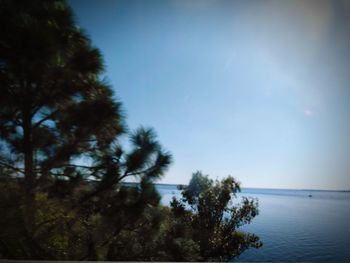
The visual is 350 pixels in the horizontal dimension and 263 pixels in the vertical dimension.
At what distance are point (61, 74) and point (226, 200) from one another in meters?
5.62

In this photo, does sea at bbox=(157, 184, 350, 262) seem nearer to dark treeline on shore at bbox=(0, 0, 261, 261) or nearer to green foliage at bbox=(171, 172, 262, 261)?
green foliage at bbox=(171, 172, 262, 261)

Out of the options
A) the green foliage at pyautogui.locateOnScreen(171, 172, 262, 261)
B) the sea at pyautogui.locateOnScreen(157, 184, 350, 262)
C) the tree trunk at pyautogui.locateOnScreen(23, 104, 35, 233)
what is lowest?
the sea at pyautogui.locateOnScreen(157, 184, 350, 262)

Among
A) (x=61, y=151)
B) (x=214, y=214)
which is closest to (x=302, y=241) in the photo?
(x=214, y=214)

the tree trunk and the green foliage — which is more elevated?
the tree trunk

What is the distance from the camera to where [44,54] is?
4.93ft

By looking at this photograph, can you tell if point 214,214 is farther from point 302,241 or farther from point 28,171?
point 302,241

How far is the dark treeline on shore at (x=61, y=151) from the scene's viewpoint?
157 cm

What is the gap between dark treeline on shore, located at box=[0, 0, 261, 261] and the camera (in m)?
1.57

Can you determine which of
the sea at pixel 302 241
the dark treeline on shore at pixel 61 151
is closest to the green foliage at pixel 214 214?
the sea at pixel 302 241

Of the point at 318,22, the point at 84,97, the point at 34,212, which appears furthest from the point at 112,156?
the point at 318,22

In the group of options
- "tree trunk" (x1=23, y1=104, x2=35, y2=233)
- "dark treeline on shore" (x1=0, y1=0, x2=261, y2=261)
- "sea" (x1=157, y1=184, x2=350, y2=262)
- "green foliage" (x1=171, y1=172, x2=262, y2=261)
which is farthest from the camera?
"sea" (x1=157, y1=184, x2=350, y2=262)

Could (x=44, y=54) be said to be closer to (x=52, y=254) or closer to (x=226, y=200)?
(x=52, y=254)

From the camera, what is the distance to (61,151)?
176 cm

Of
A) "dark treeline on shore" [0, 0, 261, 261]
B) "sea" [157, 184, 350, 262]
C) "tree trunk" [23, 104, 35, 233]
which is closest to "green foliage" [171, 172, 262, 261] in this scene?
"sea" [157, 184, 350, 262]
